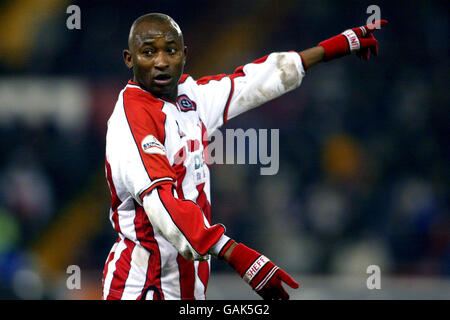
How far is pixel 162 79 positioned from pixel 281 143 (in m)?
4.30

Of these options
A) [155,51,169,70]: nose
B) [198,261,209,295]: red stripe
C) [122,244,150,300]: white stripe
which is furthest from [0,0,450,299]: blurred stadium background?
[155,51,169,70]: nose

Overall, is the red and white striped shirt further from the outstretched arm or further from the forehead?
the outstretched arm

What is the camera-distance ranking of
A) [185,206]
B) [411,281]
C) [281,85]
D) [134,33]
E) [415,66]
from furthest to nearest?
[415,66]
[411,281]
[281,85]
[134,33]
[185,206]

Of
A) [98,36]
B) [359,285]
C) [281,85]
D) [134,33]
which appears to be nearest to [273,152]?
[359,285]

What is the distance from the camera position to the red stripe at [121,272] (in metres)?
3.15

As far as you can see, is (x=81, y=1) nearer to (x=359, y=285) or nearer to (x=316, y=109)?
A: (x=316, y=109)

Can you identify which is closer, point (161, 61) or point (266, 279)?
point (266, 279)

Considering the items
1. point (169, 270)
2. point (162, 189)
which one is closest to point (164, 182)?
point (162, 189)

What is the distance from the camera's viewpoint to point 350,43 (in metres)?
3.68

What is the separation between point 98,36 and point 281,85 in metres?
4.34

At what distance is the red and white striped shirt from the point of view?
2.78m

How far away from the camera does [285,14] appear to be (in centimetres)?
782

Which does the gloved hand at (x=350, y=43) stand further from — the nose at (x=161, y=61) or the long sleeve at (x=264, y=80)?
the nose at (x=161, y=61)

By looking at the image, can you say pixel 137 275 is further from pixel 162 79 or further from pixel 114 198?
pixel 162 79
